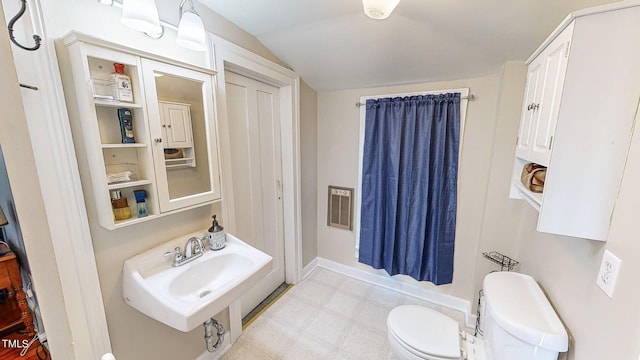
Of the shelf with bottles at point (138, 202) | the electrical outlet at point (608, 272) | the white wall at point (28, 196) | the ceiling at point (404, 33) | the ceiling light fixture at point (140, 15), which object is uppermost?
the ceiling at point (404, 33)

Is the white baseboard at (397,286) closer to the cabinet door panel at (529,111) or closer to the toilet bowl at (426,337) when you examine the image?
the toilet bowl at (426,337)

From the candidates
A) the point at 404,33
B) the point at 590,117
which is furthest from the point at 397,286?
the point at 404,33

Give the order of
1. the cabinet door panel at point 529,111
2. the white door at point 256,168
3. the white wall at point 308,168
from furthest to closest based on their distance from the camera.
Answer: the white wall at point 308,168 < the white door at point 256,168 < the cabinet door panel at point 529,111

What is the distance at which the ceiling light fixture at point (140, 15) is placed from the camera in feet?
2.87

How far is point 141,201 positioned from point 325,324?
1611mm

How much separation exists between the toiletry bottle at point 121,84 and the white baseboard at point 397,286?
2138 millimetres

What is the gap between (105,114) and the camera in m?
1.02

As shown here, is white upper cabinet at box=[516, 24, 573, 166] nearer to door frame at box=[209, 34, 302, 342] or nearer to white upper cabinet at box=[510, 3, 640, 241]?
white upper cabinet at box=[510, 3, 640, 241]

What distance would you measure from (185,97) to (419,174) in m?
1.74

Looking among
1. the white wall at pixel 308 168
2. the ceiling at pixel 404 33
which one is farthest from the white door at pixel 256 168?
the ceiling at pixel 404 33

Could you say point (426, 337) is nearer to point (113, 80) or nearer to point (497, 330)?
point (497, 330)

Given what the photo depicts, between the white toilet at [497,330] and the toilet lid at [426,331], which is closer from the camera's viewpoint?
the white toilet at [497,330]

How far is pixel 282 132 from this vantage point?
2.22 m

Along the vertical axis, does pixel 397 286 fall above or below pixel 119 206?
below
